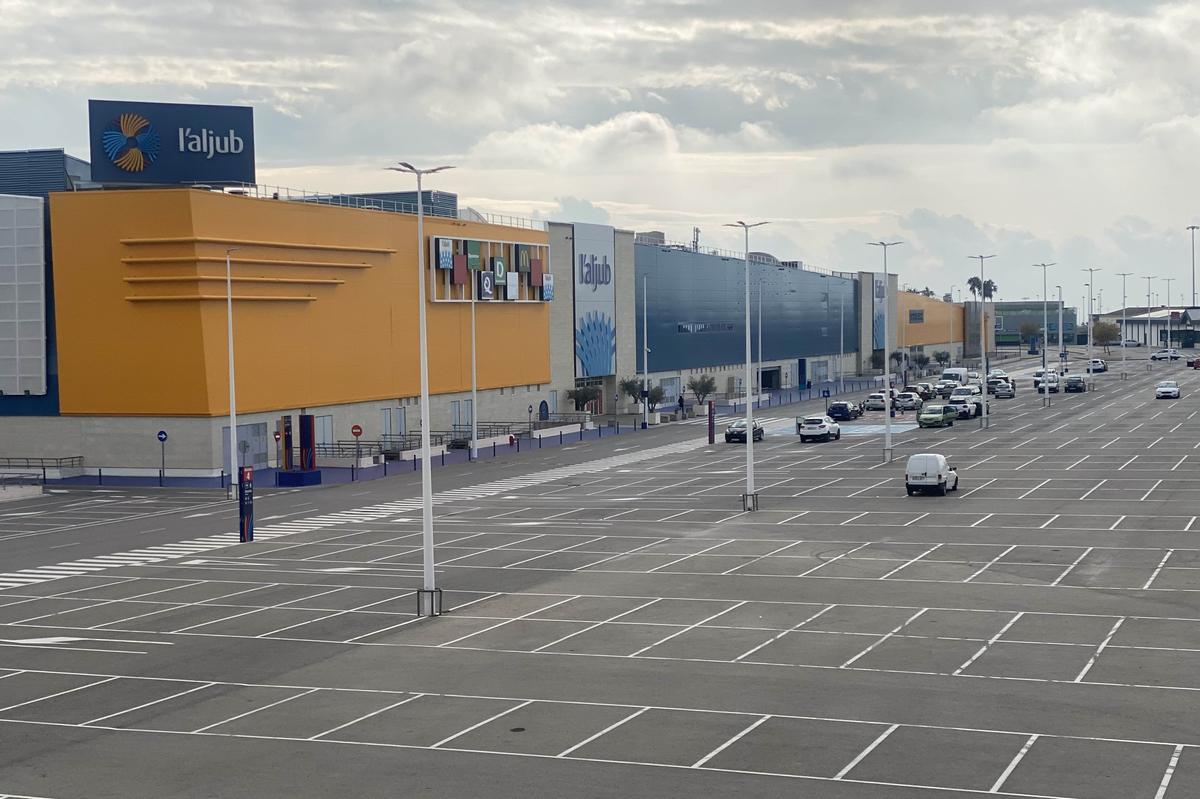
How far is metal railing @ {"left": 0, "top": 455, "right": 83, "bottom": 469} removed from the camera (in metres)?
72.9

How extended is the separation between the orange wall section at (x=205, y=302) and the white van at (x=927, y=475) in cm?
3526

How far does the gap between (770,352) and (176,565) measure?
114 meters

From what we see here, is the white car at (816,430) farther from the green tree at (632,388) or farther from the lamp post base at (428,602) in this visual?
the lamp post base at (428,602)

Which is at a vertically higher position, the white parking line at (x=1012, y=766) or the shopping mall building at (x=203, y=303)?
the shopping mall building at (x=203, y=303)

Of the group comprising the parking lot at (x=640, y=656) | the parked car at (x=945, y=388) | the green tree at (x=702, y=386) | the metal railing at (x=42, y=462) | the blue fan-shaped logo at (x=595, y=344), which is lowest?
the parking lot at (x=640, y=656)

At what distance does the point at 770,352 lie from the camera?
152m

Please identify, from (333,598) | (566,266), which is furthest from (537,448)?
(333,598)

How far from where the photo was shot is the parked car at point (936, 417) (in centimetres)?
9481

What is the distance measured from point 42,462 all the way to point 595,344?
51.1m

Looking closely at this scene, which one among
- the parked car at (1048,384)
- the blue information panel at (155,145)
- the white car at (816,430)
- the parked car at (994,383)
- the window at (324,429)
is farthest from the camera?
the parked car at (994,383)

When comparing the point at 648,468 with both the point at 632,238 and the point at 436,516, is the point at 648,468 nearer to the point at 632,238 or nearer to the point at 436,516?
the point at 436,516

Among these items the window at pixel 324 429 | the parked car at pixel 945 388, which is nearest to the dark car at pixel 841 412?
the parked car at pixel 945 388

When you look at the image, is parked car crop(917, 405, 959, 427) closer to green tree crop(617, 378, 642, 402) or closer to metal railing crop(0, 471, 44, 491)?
green tree crop(617, 378, 642, 402)

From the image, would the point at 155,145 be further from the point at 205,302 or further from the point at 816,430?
the point at 816,430
